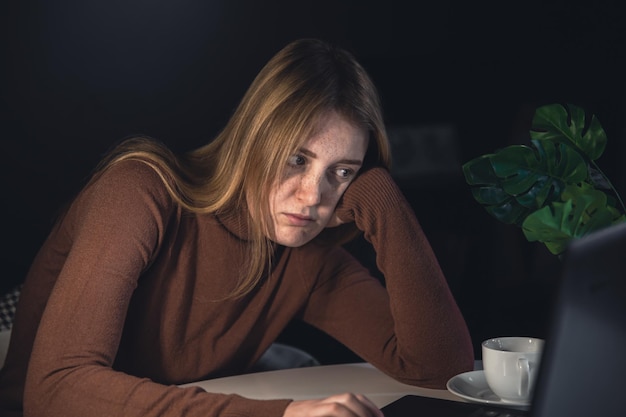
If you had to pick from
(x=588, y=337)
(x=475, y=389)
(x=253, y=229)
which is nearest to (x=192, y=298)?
(x=253, y=229)

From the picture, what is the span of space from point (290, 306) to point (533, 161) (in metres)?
0.67

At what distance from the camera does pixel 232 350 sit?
69.1 inches

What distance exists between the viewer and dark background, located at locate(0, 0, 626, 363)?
335 cm

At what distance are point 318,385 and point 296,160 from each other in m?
0.39

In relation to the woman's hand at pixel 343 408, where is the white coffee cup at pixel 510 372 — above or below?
above

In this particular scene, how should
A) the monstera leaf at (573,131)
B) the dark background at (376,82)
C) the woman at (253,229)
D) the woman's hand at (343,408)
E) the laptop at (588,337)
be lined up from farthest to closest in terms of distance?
the dark background at (376,82), the woman at (253,229), the monstera leaf at (573,131), the woman's hand at (343,408), the laptop at (588,337)

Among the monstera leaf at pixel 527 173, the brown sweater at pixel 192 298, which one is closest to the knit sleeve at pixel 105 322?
the brown sweater at pixel 192 298

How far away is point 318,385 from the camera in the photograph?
4.92 ft

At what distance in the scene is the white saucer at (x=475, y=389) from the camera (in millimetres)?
1271

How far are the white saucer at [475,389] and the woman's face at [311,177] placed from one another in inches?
16.1

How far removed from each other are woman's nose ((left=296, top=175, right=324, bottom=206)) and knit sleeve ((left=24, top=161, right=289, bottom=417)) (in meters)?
0.23

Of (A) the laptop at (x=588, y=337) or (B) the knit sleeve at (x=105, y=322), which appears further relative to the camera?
(B) the knit sleeve at (x=105, y=322)

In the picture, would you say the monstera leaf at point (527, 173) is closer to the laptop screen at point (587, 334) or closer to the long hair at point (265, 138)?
the long hair at point (265, 138)

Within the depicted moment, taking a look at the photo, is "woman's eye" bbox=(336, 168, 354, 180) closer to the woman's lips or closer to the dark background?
the woman's lips
